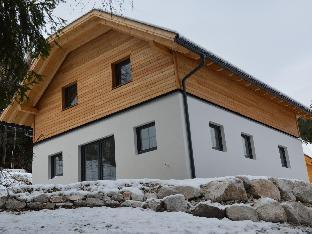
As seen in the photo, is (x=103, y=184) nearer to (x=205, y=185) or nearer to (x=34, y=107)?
(x=205, y=185)

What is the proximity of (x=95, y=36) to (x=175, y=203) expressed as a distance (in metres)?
9.20

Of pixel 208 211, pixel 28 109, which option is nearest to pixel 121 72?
pixel 28 109

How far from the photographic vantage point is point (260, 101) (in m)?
17.6

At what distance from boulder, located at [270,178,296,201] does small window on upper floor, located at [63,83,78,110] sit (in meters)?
9.22

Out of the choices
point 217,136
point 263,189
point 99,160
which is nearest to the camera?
point 263,189

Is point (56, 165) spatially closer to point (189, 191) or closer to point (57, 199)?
point (57, 199)

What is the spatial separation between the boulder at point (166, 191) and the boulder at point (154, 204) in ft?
0.92

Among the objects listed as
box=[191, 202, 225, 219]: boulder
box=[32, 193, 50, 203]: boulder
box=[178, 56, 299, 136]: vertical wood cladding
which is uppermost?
box=[178, 56, 299, 136]: vertical wood cladding

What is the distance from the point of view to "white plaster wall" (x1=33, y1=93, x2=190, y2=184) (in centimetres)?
1226

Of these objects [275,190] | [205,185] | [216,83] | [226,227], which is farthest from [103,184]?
[216,83]

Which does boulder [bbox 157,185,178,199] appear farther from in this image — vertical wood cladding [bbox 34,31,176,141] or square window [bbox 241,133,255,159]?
square window [bbox 241,133,255,159]

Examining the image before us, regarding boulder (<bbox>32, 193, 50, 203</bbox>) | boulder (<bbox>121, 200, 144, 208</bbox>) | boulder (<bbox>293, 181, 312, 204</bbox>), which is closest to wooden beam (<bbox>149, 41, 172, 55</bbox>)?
boulder (<bbox>121, 200, 144, 208</bbox>)

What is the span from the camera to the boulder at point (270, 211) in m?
8.99

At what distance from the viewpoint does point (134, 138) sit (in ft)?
44.5
